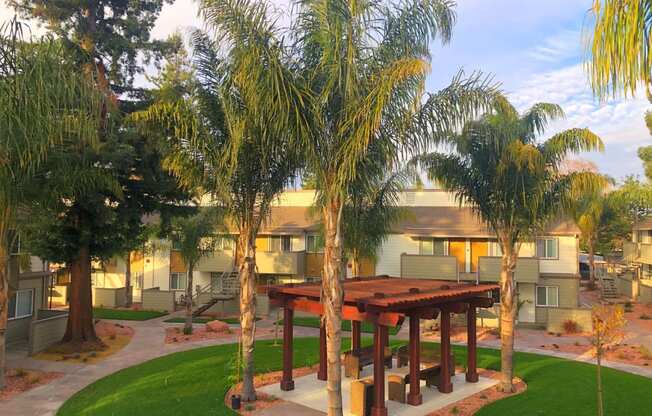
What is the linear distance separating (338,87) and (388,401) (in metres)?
8.78

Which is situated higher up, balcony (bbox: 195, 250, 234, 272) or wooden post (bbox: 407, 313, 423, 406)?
balcony (bbox: 195, 250, 234, 272)

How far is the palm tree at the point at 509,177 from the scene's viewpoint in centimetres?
1455

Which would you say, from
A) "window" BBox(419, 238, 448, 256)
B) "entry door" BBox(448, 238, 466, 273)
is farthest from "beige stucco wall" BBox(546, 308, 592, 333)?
"window" BBox(419, 238, 448, 256)

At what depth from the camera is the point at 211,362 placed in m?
18.2

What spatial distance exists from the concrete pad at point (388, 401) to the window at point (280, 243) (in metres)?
19.7

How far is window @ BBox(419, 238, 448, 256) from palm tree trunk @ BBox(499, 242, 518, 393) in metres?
16.5

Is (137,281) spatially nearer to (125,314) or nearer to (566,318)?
(125,314)

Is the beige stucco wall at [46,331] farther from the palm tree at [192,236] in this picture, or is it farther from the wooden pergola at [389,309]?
the wooden pergola at [389,309]

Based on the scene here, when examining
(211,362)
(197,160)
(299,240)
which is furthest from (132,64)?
(299,240)

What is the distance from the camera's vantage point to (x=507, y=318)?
15.1 meters

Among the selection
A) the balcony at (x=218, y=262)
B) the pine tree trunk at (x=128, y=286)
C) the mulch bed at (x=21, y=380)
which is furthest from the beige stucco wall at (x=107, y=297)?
the mulch bed at (x=21, y=380)

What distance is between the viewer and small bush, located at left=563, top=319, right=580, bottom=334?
26000 mm

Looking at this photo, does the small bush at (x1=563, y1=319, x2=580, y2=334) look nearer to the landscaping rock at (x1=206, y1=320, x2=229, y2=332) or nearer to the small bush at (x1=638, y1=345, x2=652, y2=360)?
the small bush at (x1=638, y1=345, x2=652, y2=360)

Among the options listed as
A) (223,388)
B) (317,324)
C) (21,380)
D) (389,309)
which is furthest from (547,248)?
(21,380)
